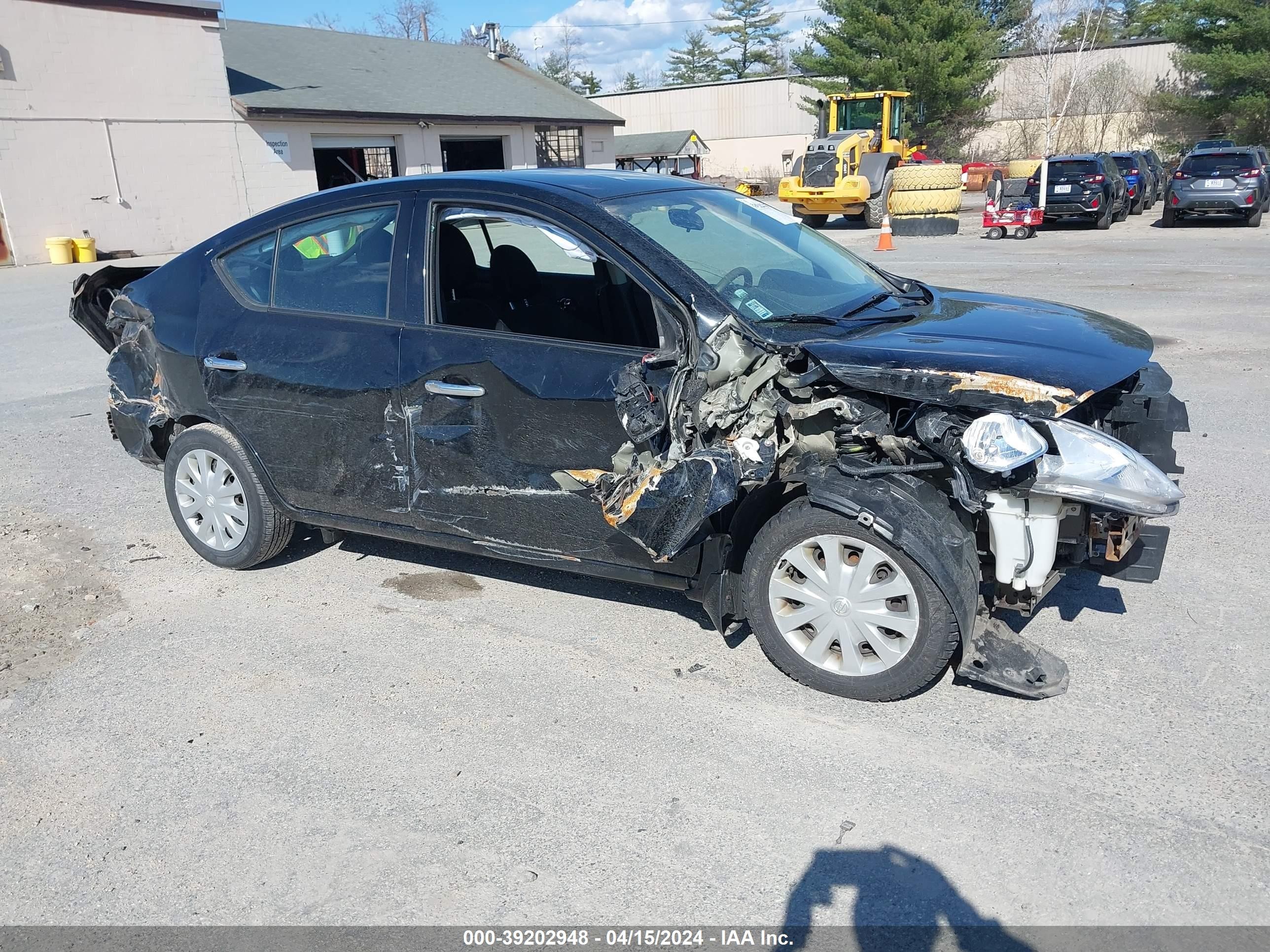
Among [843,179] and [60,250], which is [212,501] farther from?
[60,250]

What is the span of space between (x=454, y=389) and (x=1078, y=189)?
21.0 metres

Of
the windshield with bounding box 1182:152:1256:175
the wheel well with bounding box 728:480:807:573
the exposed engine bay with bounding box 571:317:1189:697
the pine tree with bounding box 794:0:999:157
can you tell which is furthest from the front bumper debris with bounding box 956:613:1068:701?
the pine tree with bounding box 794:0:999:157

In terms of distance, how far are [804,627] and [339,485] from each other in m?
2.16

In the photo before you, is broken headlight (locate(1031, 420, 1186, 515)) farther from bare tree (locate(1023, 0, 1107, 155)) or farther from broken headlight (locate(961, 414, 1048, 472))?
bare tree (locate(1023, 0, 1107, 155))

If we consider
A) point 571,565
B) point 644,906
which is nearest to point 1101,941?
point 644,906

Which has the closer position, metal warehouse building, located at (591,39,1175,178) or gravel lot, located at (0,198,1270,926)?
gravel lot, located at (0,198,1270,926)

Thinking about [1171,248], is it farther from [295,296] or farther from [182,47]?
[182,47]

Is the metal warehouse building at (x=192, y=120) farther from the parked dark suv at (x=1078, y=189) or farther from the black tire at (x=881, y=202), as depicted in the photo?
the parked dark suv at (x=1078, y=189)

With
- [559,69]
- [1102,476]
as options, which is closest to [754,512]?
[1102,476]

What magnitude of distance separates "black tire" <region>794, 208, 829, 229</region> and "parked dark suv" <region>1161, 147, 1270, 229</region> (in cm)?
793

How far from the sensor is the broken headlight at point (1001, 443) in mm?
3080

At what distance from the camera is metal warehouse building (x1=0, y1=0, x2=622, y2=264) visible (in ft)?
73.9

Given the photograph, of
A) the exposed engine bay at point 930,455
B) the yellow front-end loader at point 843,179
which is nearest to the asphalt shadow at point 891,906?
the exposed engine bay at point 930,455

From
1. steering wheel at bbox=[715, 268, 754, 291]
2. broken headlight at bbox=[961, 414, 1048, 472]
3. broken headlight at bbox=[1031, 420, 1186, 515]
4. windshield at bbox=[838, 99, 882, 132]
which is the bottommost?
broken headlight at bbox=[1031, 420, 1186, 515]
